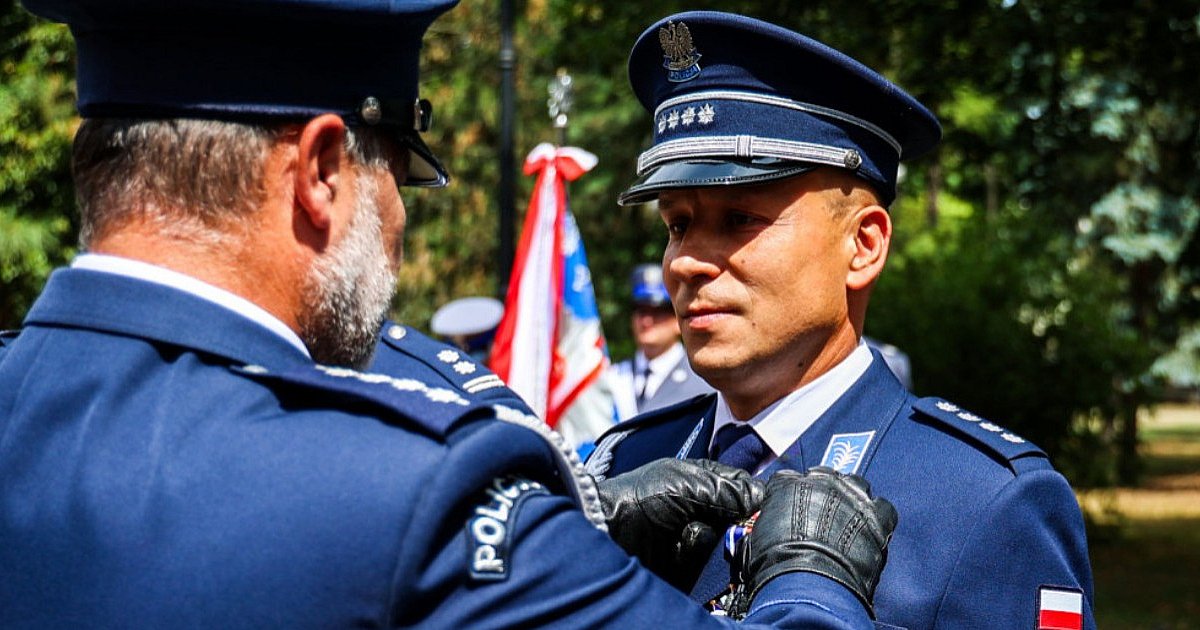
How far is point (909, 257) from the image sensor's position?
14547 millimetres

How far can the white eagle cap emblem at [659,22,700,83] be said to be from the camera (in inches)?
111

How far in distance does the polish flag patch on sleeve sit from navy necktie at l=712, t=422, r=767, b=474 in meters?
0.60

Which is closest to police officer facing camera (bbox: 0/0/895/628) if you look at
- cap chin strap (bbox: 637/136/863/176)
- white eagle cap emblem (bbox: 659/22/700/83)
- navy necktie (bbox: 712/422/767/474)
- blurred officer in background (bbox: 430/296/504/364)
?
navy necktie (bbox: 712/422/767/474)

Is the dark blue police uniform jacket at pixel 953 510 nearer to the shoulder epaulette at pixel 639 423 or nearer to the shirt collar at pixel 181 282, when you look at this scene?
the shoulder epaulette at pixel 639 423

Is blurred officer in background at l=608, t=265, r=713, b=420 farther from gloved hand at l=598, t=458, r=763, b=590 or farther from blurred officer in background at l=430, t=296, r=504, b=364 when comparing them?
gloved hand at l=598, t=458, r=763, b=590

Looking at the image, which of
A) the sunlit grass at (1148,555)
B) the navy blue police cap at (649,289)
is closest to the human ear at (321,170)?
the navy blue police cap at (649,289)

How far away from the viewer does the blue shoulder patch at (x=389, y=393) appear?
1.63 metres

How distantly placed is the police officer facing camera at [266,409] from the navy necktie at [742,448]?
2.22 ft

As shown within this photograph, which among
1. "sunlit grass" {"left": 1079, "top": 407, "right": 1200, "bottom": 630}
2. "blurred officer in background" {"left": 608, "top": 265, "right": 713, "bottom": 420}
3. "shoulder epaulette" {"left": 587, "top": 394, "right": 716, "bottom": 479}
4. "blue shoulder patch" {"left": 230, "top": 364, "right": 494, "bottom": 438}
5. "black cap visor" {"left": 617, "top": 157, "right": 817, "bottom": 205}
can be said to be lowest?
"sunlit grass" {"left": 1079, "top": 407, "right": 1200, "bottom": 630}

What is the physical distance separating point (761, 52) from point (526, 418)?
120cm

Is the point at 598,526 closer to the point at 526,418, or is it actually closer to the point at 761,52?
the point at 526,418

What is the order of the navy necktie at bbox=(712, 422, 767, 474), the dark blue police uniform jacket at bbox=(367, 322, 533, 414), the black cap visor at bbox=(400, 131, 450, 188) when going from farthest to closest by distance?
the dark blue police uniform jacket at bbox=(367, 322, 533, 414) → the navy necktie at bbox=(712, 422, 767, 474) → the black cap visor at bbox=(400, 131, 450, 188)

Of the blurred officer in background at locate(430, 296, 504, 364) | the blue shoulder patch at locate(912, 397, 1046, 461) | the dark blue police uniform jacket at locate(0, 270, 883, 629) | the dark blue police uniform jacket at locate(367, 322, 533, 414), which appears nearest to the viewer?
the dark blue police uniform jacket at locate(0, 270, 883, 629)

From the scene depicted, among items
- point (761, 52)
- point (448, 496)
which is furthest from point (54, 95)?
point (448, 496)
